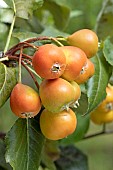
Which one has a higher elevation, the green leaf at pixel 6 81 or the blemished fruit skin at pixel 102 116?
the green leaf at pixel 6 81

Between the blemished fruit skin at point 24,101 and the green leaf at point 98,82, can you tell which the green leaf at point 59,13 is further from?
the blemished fruit skin at point 24,101

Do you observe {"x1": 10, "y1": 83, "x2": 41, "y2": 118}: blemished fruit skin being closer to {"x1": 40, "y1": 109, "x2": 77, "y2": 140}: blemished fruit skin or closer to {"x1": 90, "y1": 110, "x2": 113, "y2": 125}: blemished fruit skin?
{"x1": 40, "y1": 109, "x2": 77, "y2": 140}: blemished fruit skin

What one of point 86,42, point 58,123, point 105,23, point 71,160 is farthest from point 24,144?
point 105,23

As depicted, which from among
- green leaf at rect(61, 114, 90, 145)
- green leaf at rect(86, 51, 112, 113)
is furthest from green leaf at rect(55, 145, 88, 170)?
green leaf at rect(86, 51, 112, 113)

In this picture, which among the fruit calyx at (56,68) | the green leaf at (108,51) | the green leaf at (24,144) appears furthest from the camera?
the green leaf at (108,51)

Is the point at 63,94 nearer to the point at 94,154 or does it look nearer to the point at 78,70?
the point at 78,70

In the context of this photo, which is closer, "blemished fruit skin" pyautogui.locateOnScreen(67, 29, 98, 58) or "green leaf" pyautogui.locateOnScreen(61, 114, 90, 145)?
"blemished fruit skin" pyautogui.locateOnScreen(67, 29, 98, 58)

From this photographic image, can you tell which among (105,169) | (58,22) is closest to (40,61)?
(58,22)

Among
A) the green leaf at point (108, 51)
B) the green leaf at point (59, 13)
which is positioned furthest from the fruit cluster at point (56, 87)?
the green leaf at point (59, 13)
